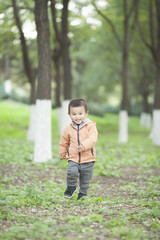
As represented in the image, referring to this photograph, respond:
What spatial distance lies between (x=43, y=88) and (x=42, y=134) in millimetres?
1440

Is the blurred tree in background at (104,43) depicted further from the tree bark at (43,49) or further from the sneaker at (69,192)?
the sneaker at (69,192)

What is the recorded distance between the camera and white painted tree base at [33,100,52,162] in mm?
10344

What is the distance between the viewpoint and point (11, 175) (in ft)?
26.3

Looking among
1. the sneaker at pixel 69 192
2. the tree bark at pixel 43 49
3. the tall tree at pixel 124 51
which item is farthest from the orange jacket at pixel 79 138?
the tall tree at pixel 124 51

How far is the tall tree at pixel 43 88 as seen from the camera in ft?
33.3

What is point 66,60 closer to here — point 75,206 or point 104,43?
point 75,206

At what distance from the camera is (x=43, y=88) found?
10.4 meters

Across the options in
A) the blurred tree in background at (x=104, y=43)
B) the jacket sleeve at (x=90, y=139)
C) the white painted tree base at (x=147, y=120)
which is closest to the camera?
the jacket sleeve at (x=90, y=139)

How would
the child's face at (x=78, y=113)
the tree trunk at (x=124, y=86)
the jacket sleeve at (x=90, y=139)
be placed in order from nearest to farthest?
1. the jacket sleeve at (x=90, y=139)
2. the child's face at (x=78, y=113)
3. the tree trunk at (x=124, y=86)

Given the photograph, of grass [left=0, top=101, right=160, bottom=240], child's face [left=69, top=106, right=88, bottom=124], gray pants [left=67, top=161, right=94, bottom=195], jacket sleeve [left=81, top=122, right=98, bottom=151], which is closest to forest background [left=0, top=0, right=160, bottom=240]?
grass [left=0, top=101, right=160, bottom=240]

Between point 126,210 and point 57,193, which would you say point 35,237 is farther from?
point 57,193

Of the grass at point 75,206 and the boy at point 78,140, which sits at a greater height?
the boy at point 78,140

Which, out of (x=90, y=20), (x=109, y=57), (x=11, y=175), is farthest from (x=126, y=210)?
(x=109, y=57)

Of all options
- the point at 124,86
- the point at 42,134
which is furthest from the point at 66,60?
the point at 124,86
